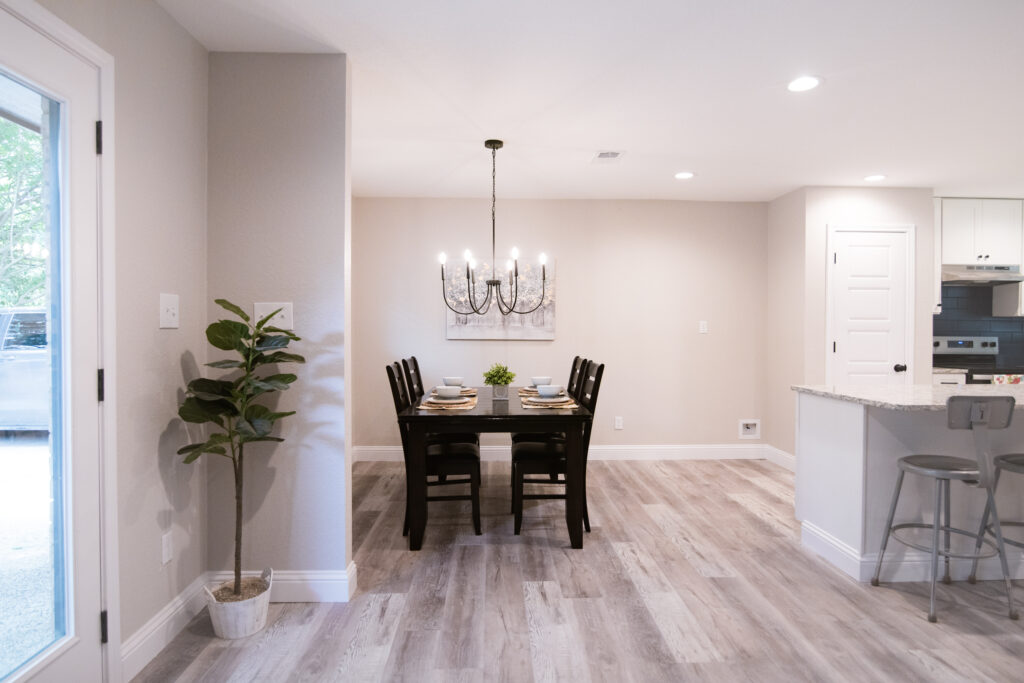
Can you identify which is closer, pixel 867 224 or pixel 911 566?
pixel 911 566

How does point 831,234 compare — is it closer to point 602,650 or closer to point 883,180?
point 883,180

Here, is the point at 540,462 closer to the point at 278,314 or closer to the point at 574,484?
the point at 574,484

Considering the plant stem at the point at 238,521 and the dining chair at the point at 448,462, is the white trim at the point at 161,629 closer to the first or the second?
the plant stem at the point at 238,521

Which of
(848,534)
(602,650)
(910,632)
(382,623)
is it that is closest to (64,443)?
(382,623)

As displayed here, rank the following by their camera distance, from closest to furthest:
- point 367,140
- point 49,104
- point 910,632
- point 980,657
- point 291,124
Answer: point 49,104
point 980,657
point 910,632
point 291,124
point 367,140

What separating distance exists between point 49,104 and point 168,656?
6.14 feet

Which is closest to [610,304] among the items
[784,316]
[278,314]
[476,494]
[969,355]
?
[784,316]

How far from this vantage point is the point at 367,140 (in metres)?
3.39

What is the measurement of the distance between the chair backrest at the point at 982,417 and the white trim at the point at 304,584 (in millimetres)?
2674

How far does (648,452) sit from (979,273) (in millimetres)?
3242

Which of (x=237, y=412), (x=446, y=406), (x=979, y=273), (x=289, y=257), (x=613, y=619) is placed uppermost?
(x=979, y=273)

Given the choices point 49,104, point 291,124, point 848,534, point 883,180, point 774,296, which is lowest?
point 848,534

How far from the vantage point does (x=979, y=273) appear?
15.0ft

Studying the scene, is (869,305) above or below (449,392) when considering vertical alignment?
above
